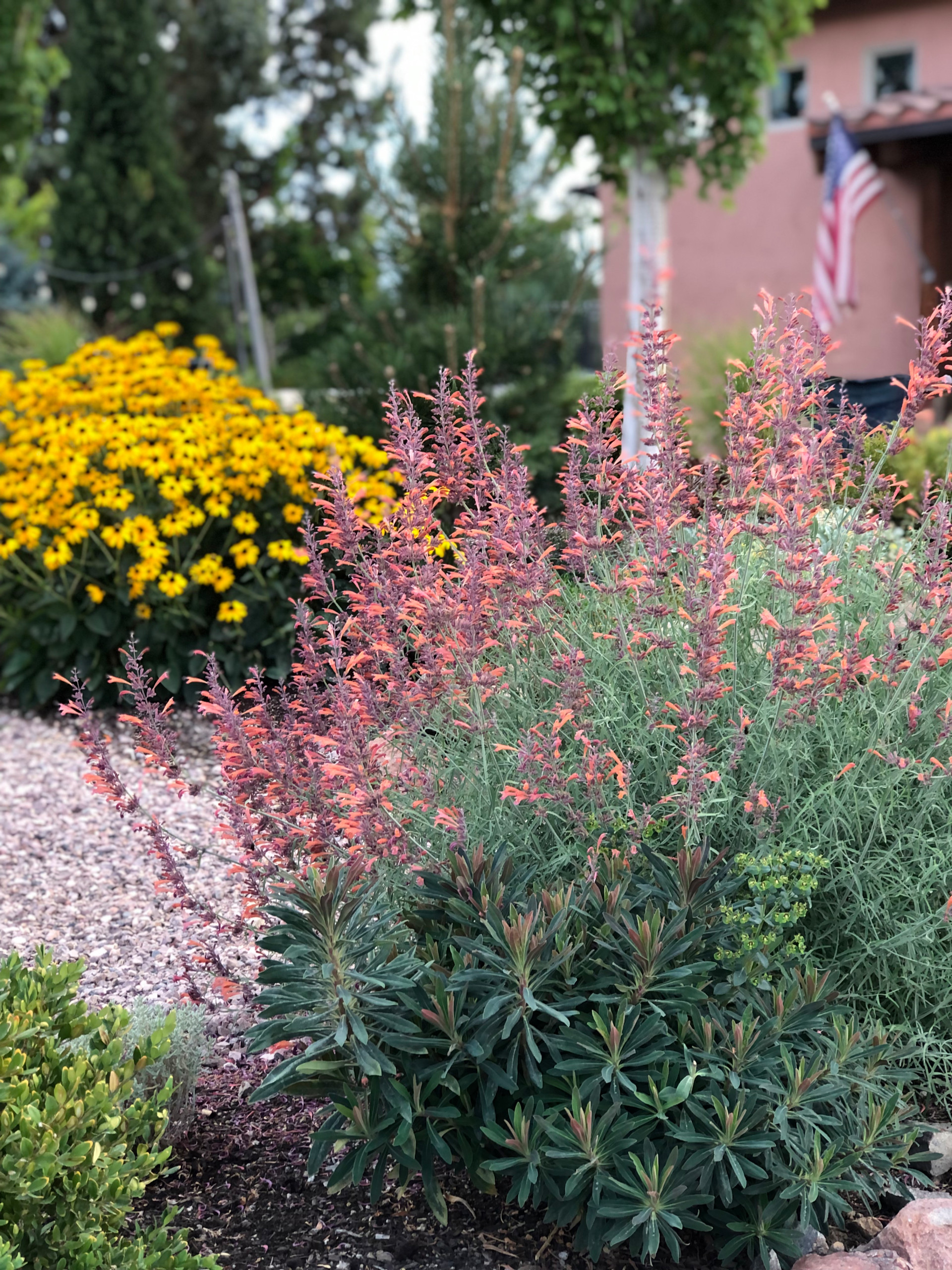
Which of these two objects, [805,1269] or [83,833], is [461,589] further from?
[83,833]

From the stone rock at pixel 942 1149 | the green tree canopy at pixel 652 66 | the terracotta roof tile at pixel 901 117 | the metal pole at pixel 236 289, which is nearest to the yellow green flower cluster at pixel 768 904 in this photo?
the stone rock at pixel 942 1149

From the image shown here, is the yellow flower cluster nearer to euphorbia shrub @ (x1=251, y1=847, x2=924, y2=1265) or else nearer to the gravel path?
the gravel path

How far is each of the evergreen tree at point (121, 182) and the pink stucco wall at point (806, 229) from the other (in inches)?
277

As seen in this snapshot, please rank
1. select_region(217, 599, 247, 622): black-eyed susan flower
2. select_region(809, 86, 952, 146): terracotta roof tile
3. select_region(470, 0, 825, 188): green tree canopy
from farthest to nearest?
select_region(809, 86, 952, 146): terracotta roof tile, select_region(470, 0, 825, 188): green tree canopy, select_region(217, 599, 247, 622): black-eyed susan flower

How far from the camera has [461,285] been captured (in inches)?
302

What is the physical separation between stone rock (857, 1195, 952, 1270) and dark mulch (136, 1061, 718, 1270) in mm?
334

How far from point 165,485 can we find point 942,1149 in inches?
150

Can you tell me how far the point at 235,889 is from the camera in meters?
3.62

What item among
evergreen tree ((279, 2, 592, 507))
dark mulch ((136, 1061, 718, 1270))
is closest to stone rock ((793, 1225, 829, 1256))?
dark mulch ((136, 1061, 718, 1270))

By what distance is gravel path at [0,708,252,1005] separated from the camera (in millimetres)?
3215

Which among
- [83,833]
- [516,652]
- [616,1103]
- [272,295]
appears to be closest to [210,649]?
[83,833]

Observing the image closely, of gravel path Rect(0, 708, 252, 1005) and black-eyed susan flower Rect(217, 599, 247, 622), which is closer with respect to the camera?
gravel path Rect(0, 708, 252, 1005)

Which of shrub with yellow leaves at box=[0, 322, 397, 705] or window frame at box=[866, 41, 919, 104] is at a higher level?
window frame at box=[866, 41, 919, 104]

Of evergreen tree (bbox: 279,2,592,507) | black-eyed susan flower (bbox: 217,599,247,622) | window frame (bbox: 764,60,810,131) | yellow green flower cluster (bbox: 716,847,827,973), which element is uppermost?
window frame (bbox: 764,60,810,131)
